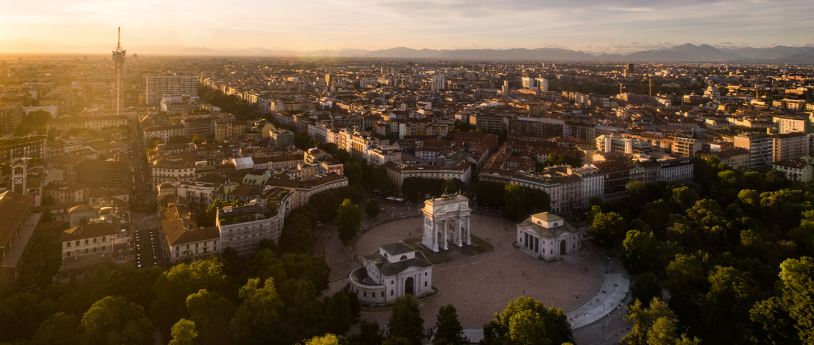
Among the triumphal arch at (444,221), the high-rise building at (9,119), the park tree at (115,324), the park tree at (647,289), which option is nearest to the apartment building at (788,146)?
the triumphal arch at (444,221)

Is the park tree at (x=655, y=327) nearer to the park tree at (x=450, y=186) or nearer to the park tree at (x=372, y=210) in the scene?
the park tree at (x=372, y=210)

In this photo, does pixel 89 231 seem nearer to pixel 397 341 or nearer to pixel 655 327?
pixel 397 341

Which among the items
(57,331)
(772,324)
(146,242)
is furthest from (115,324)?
(772,324)

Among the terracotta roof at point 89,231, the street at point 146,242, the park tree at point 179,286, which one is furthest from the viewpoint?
the street at point 146,242

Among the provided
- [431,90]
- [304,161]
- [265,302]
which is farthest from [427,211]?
[431,90]

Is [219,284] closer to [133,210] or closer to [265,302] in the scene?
[265,302]

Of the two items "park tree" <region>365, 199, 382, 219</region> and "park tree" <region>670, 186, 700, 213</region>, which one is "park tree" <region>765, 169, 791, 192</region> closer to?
"park tree" <region>670, 186, 700, 213</region>
